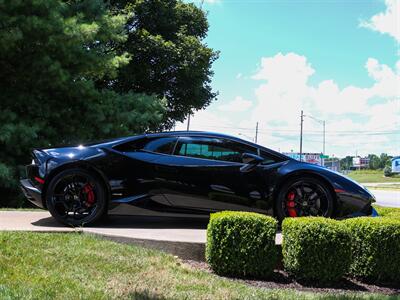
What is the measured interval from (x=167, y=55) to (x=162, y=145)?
16.8 m

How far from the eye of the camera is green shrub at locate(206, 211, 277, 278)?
4488 millimetres

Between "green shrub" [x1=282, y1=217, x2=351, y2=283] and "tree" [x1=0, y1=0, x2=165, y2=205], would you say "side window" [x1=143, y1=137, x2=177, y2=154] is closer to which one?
"green shrub" [x1=282, y1=217, x2=351, y2=283]

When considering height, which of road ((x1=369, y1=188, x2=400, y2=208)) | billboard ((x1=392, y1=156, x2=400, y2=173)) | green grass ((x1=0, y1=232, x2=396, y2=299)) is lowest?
road ((x1=369, y1=188, x2=400, y2=208))

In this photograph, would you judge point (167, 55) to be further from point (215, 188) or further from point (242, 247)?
point (242, 247)

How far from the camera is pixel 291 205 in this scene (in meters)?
5.78

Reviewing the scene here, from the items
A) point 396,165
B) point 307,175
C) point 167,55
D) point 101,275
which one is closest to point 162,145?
point 307,175

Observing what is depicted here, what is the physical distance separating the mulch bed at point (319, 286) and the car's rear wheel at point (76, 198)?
1.57 metres

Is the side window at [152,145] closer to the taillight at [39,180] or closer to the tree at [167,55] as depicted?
the taillight at [39,180]

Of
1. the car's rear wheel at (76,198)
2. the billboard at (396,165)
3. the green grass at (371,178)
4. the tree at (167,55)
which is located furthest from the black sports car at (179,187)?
the billboard at (396,165)

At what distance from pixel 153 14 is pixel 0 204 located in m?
15.4

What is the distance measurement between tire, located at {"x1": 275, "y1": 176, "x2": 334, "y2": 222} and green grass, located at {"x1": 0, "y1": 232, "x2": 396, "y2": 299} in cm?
166

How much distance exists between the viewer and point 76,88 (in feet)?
34.6

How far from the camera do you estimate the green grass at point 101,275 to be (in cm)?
356

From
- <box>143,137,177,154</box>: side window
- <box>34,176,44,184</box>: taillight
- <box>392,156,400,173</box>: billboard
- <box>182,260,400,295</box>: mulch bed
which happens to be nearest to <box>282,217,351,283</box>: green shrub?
<box>182,260,400,295</box>: mulch bed
